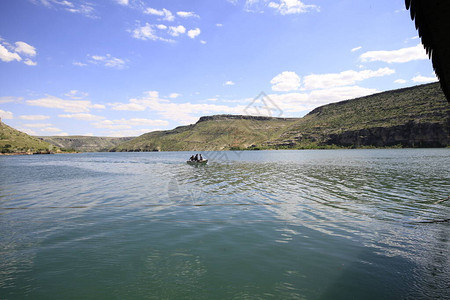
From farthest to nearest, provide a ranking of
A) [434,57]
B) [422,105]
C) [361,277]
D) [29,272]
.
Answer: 1. [422,105]
2. [29,272]
3. [361,277]
4. [434,57]

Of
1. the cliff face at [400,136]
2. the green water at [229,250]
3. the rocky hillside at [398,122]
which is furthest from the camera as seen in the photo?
the rocky hillside at [398,122]

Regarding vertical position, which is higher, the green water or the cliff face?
the cliff face

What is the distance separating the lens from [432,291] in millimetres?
6250

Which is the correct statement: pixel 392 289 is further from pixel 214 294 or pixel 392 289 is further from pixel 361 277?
pixel 214 294

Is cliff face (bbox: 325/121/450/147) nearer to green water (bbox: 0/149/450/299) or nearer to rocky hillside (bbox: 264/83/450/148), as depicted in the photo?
rocky hillside (bbox: 264/83/450/148)

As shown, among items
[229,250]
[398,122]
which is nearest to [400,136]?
[398,122]

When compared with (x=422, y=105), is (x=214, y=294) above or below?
below

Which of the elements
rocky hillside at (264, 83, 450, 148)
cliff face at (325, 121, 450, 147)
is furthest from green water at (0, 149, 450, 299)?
rocky hillside at (264, 83, 450, 148)

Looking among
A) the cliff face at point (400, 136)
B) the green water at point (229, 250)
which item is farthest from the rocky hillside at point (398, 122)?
the green water at point (229, 250)

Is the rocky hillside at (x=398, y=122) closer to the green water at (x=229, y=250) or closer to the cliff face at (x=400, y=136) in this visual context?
the cliff face at (x=400, y=136)

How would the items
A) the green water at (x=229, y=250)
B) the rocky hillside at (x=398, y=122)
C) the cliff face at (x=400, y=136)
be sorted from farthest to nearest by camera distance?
the rocky hillside at (x=398, y=122) → the cliff face at (x=400, y=136) → the green water at (x=229, y=250)

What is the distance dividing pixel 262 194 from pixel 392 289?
48.5 ft

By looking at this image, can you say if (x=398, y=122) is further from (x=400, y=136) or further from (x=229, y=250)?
(x=229, y=250)

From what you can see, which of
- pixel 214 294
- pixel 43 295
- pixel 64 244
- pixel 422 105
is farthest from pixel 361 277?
pixel 422 105
